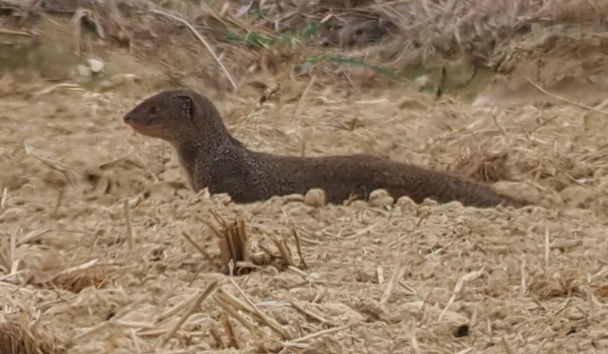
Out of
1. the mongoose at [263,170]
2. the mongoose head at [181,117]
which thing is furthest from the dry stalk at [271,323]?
the mongoose head at [181,117]

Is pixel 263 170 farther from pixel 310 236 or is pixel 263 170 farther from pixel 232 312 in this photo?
pixel 232 312

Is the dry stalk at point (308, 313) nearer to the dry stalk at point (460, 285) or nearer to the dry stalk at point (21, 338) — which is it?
the dry stalk at point (460, 285)

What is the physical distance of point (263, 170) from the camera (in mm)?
5898

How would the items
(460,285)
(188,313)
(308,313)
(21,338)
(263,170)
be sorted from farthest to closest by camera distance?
1. (263,170)
2. (460,285)
3. (308,313)
4. (188,313)
5. (21,338)

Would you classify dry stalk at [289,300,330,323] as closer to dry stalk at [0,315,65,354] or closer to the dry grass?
the dry grass

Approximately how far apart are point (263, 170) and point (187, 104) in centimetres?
51

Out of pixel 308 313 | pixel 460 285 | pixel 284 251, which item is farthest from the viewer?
pixel 284 251

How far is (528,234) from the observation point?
4.81m

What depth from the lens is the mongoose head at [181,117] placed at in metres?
6.08

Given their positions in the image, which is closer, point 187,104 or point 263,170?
point 263,170

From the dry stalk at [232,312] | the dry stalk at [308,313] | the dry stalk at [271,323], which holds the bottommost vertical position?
the dry stalk at [308,313]

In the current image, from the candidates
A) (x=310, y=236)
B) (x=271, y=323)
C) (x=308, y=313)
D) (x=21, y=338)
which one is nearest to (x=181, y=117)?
(x=310, y=236)

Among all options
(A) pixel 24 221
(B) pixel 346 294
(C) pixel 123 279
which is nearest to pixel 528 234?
(B) pixel 346 294

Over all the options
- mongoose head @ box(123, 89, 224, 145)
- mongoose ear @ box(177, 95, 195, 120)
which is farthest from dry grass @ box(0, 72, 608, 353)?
mongoose ear @ box(177, 95, 195, 120)
